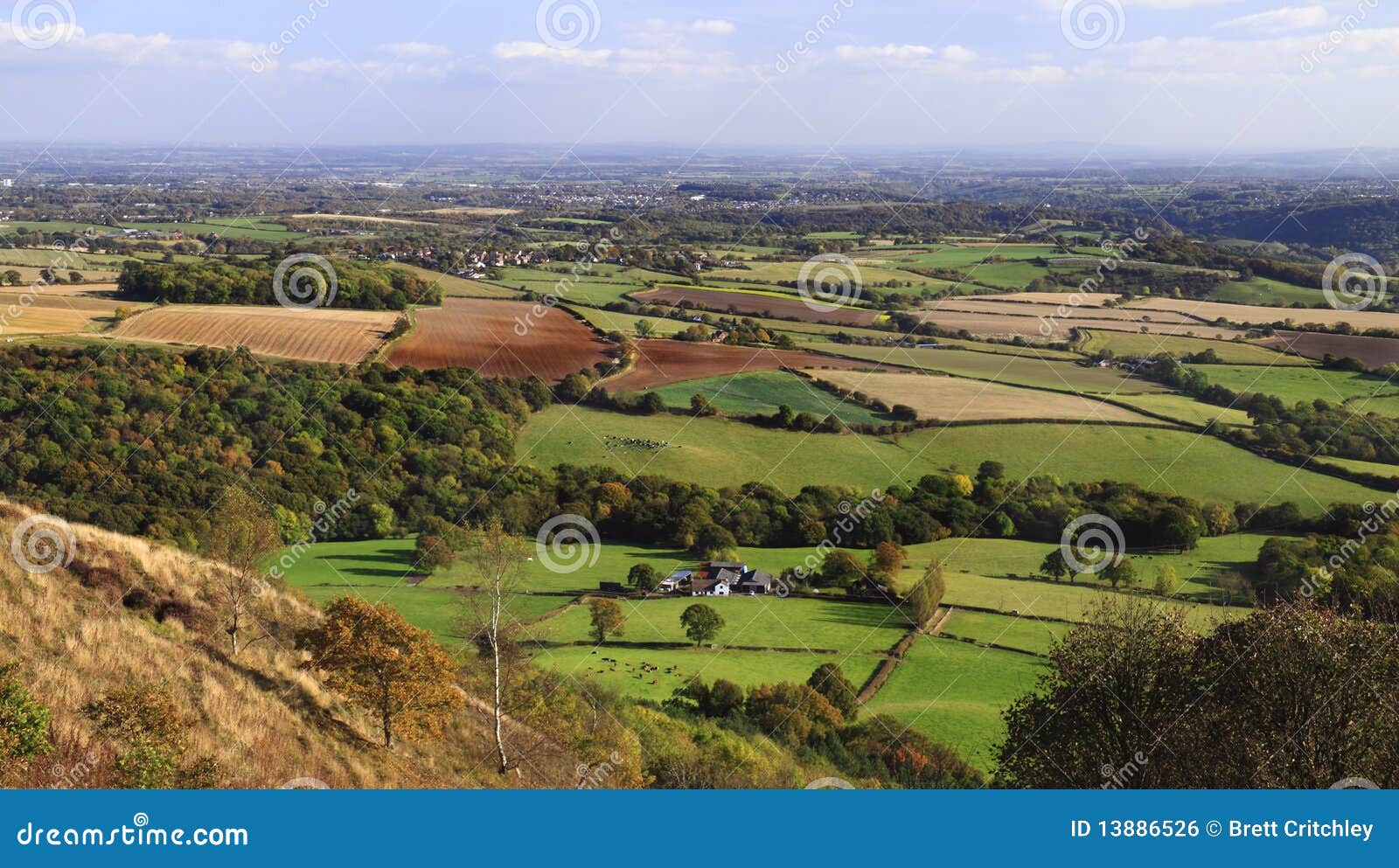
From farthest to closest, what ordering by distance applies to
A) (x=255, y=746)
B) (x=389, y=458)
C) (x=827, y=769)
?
(x=389, y=458) → (x=827, y=769) → (x=255, y=746)

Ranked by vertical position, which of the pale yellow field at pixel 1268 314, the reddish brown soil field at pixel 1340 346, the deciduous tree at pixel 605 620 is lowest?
the deciduous tree at pixel 605 620

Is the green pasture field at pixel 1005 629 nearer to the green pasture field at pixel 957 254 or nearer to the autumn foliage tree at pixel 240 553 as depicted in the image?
the autumn foliage tree at pixel 240 553

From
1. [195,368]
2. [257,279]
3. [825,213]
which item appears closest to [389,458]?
[195,368]

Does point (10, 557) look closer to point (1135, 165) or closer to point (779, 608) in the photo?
point (779, 608)

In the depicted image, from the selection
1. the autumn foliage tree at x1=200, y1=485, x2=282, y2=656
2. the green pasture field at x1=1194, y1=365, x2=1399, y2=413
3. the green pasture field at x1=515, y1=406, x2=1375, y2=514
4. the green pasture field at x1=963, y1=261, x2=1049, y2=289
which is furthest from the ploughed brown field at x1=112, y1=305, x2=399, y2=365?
the green pasture field at x1=963, y1=261, x2=1049, y2=289

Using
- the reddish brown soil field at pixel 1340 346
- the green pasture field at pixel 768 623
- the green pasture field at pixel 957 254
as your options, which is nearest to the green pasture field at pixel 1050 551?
the green pasture field at pixel 768 623
